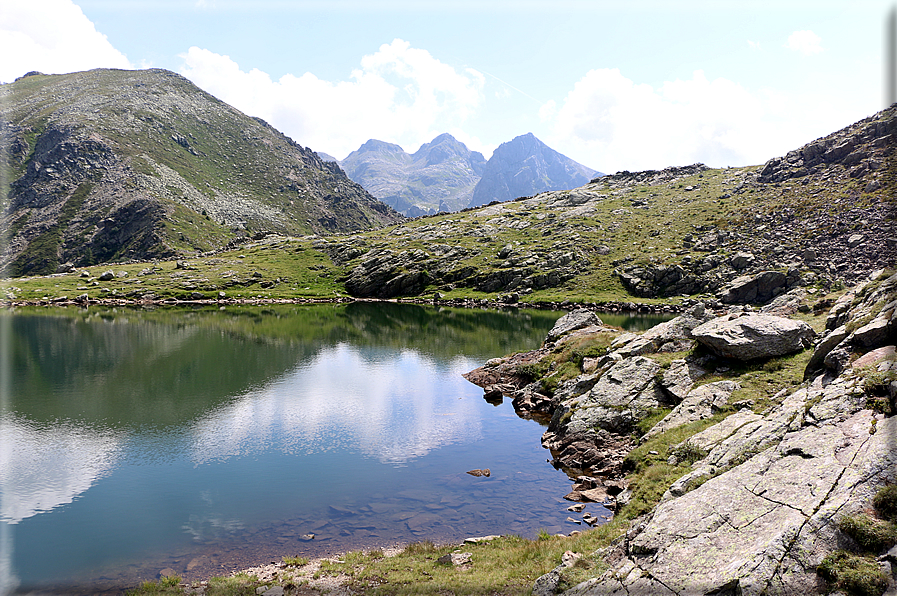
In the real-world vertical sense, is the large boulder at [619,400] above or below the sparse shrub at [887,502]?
below

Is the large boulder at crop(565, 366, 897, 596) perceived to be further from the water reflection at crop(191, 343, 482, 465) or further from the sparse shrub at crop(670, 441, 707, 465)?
the water reflection at crop(191, 343, 482, 465)

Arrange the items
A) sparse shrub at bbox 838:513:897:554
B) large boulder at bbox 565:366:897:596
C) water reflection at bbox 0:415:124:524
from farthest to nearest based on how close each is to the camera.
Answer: water reflection at bbox 0:415:124:524
large boulder at bbox 565:366:897:596
sparse shrub at bbox 838:513:897:554

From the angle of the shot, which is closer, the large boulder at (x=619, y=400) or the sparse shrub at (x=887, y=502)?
the sparse shrub at (x=887, y=502)

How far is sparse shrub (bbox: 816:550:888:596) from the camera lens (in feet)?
36.4

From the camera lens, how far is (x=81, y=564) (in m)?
21.7

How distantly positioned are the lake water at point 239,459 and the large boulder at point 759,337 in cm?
1566

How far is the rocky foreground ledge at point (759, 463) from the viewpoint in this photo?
12.5m

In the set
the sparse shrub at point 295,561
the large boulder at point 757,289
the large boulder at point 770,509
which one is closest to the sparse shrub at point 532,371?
the large boulder at point 770,509

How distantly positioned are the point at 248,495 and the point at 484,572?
1752cm

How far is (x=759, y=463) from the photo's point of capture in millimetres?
17734

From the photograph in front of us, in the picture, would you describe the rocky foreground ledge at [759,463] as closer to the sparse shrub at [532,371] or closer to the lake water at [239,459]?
the lake water at [239,459]

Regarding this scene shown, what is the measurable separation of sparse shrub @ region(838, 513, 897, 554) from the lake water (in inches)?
589

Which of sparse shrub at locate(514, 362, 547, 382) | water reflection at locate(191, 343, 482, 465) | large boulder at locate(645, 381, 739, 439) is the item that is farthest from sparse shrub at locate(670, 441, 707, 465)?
sparse shrub at locate(514, 362, 547, 382)

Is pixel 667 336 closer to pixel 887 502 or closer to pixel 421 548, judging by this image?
pixel 421 548
